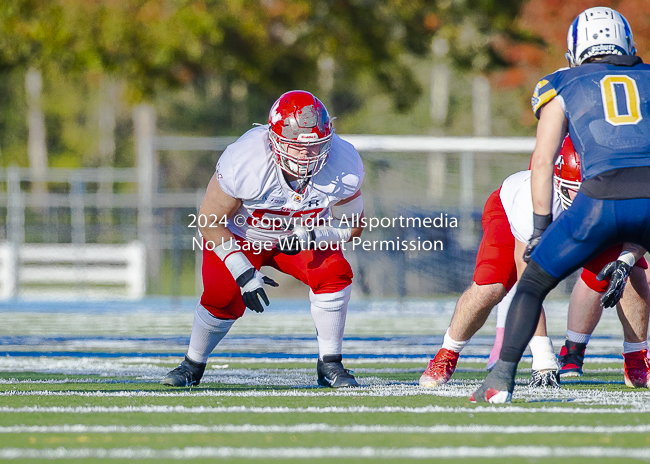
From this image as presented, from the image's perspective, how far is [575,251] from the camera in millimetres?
3488

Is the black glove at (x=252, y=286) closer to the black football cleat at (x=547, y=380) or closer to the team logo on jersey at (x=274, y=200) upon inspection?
the team logo on jersey at (x=274, y=200)

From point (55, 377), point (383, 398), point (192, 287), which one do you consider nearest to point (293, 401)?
point (383, 398)

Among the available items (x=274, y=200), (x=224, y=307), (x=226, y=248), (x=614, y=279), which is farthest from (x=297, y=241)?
(x=614, y=279)

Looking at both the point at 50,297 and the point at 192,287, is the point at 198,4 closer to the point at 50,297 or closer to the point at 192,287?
the point at 50,297

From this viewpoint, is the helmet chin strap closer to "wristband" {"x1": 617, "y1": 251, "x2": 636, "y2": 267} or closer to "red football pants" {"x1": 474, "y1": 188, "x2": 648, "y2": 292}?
"red football pants" {"x1": 474, "y1": 188, "x2": 648, "y2": 292}

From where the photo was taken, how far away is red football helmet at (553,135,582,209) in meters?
4.26

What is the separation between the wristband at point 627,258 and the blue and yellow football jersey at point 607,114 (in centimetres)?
67

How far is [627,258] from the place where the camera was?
4.08 m

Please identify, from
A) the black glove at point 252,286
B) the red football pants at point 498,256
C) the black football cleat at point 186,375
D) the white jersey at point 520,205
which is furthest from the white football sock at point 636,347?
the black football cleat at point 186,375

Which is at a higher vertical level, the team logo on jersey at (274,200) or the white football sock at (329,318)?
the team logo on jersey at (274,200)

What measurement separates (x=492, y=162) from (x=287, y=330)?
34.0 feet

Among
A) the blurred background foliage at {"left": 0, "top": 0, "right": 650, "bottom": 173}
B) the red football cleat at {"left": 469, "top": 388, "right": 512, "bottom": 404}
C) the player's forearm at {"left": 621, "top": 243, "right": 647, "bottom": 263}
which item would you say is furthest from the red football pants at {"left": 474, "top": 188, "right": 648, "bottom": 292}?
the blurred background foliage at {"left": 0, "top": 0, "right": 650, "bottom": 173}

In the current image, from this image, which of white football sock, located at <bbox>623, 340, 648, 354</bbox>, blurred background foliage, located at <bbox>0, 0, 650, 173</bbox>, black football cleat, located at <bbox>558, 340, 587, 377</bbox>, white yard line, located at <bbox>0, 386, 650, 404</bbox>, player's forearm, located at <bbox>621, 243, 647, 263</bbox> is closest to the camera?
white yard line, located at <bbox>0, 386, 650, 404</bbox>
